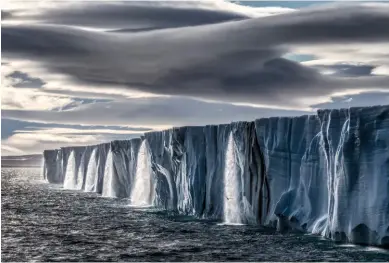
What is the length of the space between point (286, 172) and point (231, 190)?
494 centimetres

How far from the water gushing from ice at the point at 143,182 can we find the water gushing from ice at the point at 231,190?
16.2m

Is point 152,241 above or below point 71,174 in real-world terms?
below

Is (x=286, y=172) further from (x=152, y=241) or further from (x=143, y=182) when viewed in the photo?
(x=143, y=182)

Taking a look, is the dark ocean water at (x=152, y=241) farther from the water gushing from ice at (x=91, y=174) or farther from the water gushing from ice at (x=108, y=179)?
the water gushing from ice at (x=91, y=174)

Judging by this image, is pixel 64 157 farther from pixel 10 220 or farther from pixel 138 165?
pixel 10 220

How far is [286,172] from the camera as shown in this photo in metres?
31.6

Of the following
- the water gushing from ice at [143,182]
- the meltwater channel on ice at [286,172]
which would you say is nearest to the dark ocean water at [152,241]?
the meltwater channel on ice at [286,172]

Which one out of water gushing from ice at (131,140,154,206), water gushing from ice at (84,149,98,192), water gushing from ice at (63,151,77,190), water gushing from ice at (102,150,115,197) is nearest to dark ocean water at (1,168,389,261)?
water gushing from ice at (131,140,154,206)

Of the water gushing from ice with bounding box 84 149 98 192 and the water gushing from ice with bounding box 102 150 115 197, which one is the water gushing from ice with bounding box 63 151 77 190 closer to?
the water gushing from ice with bounding box 84 149 98 192

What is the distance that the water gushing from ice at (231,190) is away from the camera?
35.4m

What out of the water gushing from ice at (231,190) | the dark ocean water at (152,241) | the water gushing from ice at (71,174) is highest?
the water gushing from ice at (71,174)

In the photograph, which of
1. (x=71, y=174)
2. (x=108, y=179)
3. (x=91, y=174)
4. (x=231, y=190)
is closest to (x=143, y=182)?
(x=108, y=179)

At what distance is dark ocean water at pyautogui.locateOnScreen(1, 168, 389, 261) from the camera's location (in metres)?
25.0

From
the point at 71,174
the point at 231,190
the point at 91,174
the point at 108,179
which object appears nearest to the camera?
the point at 231,190
